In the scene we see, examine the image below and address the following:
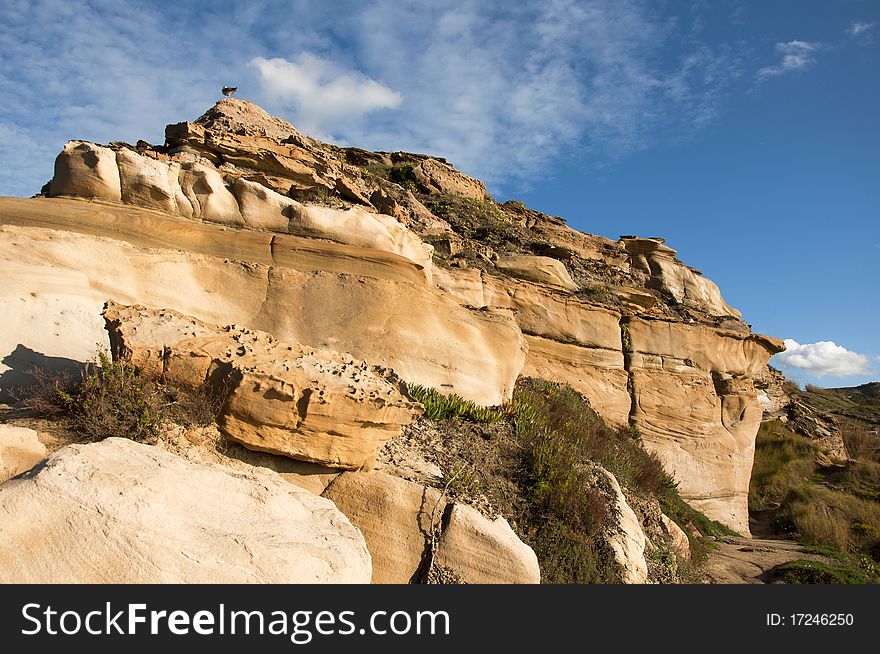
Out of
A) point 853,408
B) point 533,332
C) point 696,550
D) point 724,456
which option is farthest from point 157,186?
point 853,408

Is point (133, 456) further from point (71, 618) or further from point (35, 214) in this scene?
point (35, 214)

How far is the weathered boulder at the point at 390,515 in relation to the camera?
18.9 ft

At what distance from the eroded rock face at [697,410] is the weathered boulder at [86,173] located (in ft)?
41.9

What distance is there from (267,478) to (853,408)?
118 feet

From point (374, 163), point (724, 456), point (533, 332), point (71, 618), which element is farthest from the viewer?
point (374, 163)

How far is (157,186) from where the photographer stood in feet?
28.1

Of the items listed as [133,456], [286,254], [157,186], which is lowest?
[133,456]

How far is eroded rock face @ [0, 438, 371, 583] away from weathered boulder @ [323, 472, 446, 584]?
120cm

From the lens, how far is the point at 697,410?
665 inches

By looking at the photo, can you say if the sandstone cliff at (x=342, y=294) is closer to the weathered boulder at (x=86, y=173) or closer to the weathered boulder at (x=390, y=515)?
the weathered boulder at (x=86, y=173)

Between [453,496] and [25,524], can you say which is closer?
[25,524]

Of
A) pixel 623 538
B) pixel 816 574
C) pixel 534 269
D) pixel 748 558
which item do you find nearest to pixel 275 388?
pixel 623 538

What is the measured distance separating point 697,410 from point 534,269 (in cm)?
601

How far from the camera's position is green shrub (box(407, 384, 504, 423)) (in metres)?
8.14
